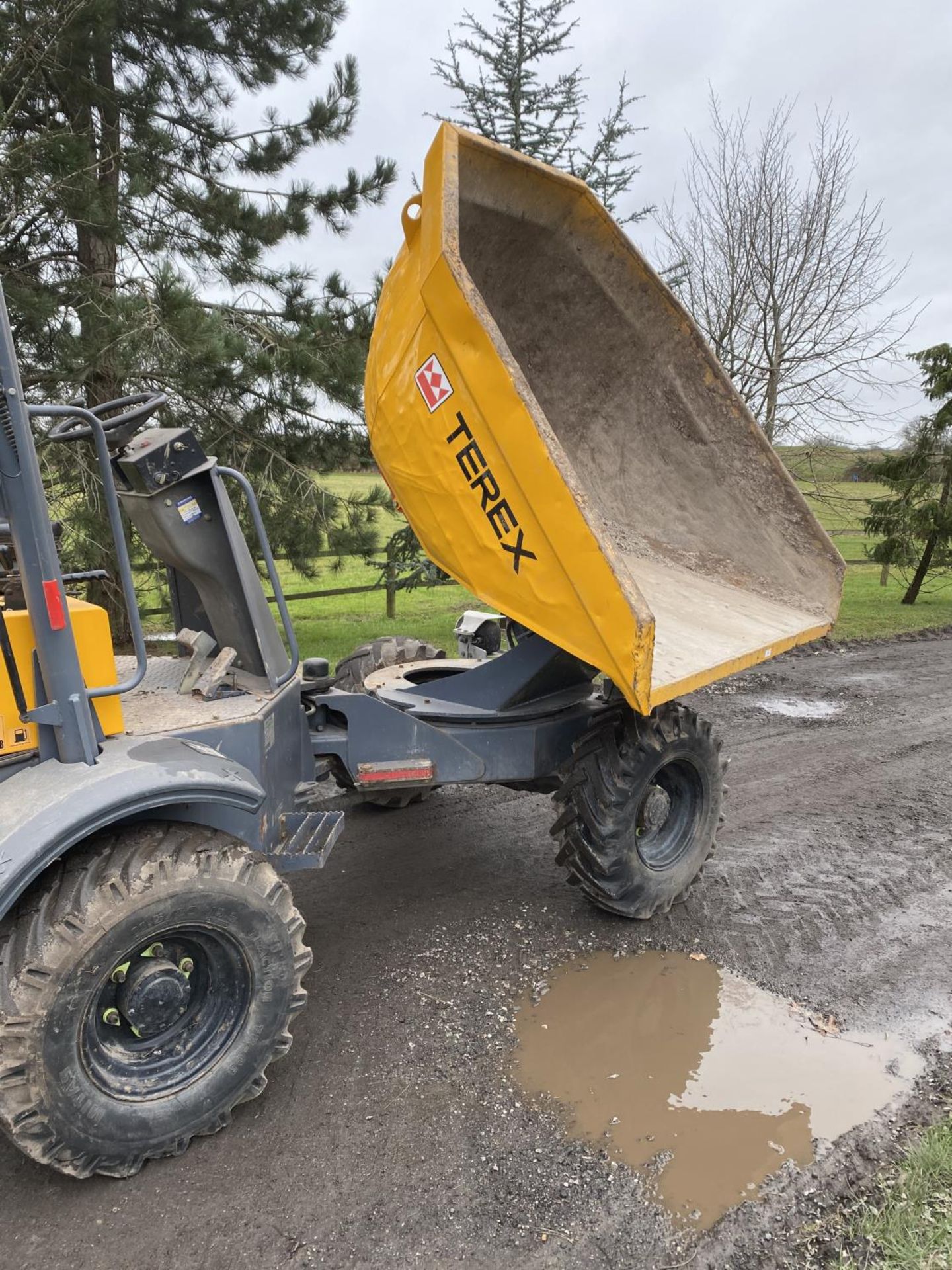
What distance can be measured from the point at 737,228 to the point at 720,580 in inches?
314

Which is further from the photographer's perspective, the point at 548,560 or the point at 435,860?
the point at 435,860

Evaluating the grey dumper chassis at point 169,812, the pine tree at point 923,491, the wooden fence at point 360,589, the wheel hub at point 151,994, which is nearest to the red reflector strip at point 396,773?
the grey dumper chassis at point 169,812

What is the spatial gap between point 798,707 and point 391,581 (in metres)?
5.77

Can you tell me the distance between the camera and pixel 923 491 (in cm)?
1430

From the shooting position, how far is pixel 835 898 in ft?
15.0

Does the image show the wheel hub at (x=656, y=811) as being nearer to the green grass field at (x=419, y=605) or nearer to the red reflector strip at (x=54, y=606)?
the red reflector strip at (x=54, y=606)

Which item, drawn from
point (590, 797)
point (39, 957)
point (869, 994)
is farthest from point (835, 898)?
point (39, 957)

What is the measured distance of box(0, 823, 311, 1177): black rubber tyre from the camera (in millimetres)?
2471

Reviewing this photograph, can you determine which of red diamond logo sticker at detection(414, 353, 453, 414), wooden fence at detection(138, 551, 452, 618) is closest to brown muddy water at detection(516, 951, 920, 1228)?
red diamond logo sticker at detection(414, 353, 453, 414)

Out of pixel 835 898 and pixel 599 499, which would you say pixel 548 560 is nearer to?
pixel 599 499

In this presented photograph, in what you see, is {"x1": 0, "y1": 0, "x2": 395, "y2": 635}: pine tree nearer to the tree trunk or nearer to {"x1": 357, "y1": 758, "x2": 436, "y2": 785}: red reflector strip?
{"x1": 357, "y1": 758, "x2": 436, "y2": 785}: red reflector strip

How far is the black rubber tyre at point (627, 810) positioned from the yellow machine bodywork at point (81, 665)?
6.80ft

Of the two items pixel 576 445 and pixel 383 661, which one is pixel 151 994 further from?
pixel 576 445

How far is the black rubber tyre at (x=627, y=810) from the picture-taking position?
4035 millimetres
